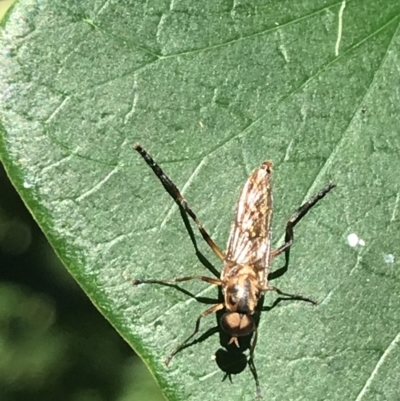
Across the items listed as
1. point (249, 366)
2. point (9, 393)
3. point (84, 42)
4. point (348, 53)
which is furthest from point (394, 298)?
point (9, 393)

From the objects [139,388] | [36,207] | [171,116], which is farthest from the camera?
[139,388]

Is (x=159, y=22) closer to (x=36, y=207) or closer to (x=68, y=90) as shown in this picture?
(x=68, y=90)

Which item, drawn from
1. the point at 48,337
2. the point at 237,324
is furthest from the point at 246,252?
the point at 48,337

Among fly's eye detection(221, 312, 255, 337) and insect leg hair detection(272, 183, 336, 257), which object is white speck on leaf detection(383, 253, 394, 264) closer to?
insect leg hair detection(272, 183, 336, 257)

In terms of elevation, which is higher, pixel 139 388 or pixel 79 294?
pixel 79 294

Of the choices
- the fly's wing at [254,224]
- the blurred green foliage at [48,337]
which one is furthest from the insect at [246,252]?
the blurred green foliage at [48,337]

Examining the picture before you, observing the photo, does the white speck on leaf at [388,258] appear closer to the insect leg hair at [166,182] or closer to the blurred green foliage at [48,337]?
the insect leg hair at [166,182]
